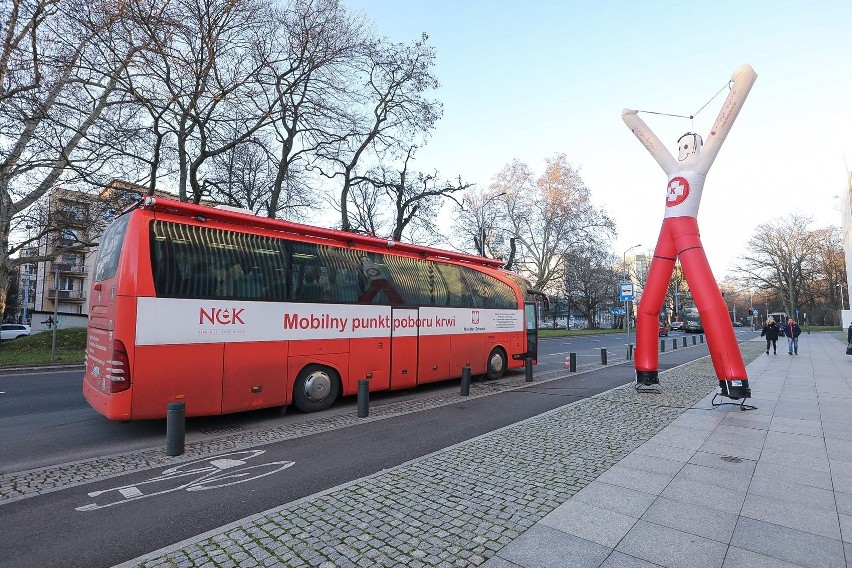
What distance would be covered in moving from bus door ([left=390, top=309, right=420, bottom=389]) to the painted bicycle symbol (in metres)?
4.40

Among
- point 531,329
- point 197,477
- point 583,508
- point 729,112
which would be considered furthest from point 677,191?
point 197,477

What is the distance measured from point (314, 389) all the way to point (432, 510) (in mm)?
4882

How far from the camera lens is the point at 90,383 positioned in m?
7.25

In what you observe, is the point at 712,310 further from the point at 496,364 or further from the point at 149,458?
the point at 149,458

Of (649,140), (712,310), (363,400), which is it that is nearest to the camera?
(363,400)

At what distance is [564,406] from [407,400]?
135 inches

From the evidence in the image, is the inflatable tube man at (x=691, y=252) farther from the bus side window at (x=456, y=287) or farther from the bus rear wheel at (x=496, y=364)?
the bus side window at (x=456, y=287)

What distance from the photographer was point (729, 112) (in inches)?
356

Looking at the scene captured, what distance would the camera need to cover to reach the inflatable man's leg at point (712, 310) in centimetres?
873

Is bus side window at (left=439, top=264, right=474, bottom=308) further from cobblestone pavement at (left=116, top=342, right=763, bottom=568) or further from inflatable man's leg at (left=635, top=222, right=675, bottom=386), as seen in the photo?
cobblestone pavement at (left=116, top=342, right=763, bottom=568)

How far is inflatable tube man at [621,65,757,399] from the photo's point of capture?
8.92 metres

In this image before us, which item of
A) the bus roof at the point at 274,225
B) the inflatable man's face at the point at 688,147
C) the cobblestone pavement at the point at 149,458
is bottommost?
the cobblestone pavement at the point at 149,458

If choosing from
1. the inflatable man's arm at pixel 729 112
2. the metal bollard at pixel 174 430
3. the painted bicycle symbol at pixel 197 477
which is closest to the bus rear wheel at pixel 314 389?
the painted bicycle symbol at pixel 197 477

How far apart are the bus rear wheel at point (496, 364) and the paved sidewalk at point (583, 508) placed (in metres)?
5.74
